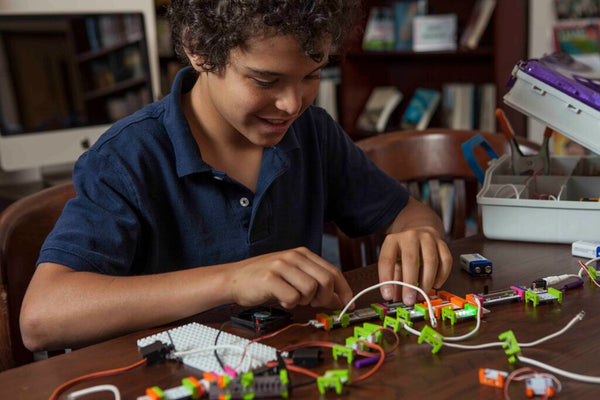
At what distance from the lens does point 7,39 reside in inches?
86.3

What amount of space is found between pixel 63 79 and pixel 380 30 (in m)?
1.66

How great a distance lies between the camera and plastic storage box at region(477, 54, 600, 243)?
1188 millimetres

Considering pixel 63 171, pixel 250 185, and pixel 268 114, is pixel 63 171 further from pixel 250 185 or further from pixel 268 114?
pixel 268 114

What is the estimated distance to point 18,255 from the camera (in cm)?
107

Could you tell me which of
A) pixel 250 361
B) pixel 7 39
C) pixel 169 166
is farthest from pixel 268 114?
pixel 7 39

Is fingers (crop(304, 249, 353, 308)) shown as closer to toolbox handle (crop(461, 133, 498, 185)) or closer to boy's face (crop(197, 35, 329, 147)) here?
boy's face (crop(197, 35, 329, 147))

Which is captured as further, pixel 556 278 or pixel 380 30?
pixel 380 30

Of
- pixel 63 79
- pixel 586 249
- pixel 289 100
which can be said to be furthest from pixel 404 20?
pixel 289 100

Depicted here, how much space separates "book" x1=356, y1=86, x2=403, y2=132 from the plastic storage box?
6.98 ft

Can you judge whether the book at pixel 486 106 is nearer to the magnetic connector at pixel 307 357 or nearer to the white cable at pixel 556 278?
the white cable at pixel 556 278

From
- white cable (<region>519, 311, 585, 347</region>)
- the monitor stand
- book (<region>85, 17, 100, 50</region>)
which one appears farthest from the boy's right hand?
book (<region>85, 17, 100, 50</region>)

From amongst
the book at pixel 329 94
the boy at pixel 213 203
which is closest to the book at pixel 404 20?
the book at pixel 329 94

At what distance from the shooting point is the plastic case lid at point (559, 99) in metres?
1.20

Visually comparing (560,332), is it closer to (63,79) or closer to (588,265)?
(588,265)
